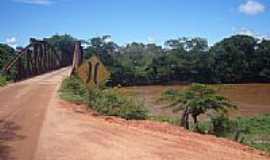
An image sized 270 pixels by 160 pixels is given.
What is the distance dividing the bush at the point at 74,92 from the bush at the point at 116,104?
777 millimetres

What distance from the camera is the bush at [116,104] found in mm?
14319

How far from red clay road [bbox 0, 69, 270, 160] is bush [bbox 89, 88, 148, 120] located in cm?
108

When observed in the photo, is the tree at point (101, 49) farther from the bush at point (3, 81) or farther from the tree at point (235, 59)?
the bush at point (3, 81)

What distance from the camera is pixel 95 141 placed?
9688mm

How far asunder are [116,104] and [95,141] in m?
5.19

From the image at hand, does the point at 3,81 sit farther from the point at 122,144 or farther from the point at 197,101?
the point at 122,144

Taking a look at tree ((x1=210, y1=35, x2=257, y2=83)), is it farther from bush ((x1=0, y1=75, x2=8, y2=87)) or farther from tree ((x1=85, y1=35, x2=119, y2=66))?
bush ((x1=0, y1=75, x2=8, y2=87))

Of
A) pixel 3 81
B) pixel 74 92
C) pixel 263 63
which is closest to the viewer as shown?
pixel 74 92

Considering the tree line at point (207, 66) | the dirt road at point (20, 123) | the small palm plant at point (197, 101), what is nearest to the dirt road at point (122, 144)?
the dirt road at point (20, 123)

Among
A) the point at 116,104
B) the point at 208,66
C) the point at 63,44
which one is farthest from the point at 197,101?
the point at 63,44

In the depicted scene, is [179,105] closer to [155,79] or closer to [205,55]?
[155,79]

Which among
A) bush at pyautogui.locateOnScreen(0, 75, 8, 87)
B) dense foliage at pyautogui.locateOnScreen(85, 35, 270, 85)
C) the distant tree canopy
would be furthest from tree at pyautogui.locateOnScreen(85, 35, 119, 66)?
bush at pyautogui.locateOnScreen(0, 75, 8, 87)

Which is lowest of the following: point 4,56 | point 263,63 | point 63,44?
point 4,56

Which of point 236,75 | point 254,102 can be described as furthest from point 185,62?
point 254,102
